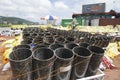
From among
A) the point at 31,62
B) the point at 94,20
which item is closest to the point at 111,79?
the point at 31,62

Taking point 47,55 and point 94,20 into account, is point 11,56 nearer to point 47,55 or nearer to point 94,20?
point 47,55

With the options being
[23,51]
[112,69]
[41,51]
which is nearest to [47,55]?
[41,51]

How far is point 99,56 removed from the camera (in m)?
3.73

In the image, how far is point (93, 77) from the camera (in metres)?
3.60

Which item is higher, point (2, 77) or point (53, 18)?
point (53, 18)

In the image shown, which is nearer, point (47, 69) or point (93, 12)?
point (47, 69)

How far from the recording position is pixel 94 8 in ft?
133

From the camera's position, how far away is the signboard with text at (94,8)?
39.0 metres

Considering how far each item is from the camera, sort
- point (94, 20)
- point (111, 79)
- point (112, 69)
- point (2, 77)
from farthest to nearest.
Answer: point (94, 20)
point (112, 69)
point (111, 79)
point (2, 77)

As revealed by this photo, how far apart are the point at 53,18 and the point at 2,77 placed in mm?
24052

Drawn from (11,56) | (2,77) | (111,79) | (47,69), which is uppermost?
(11,56)

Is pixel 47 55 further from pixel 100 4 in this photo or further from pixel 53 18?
pixel 100 4

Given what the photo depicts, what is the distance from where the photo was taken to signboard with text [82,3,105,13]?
38969 millimetres

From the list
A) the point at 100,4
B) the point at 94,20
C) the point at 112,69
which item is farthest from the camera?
the point at 100,4
